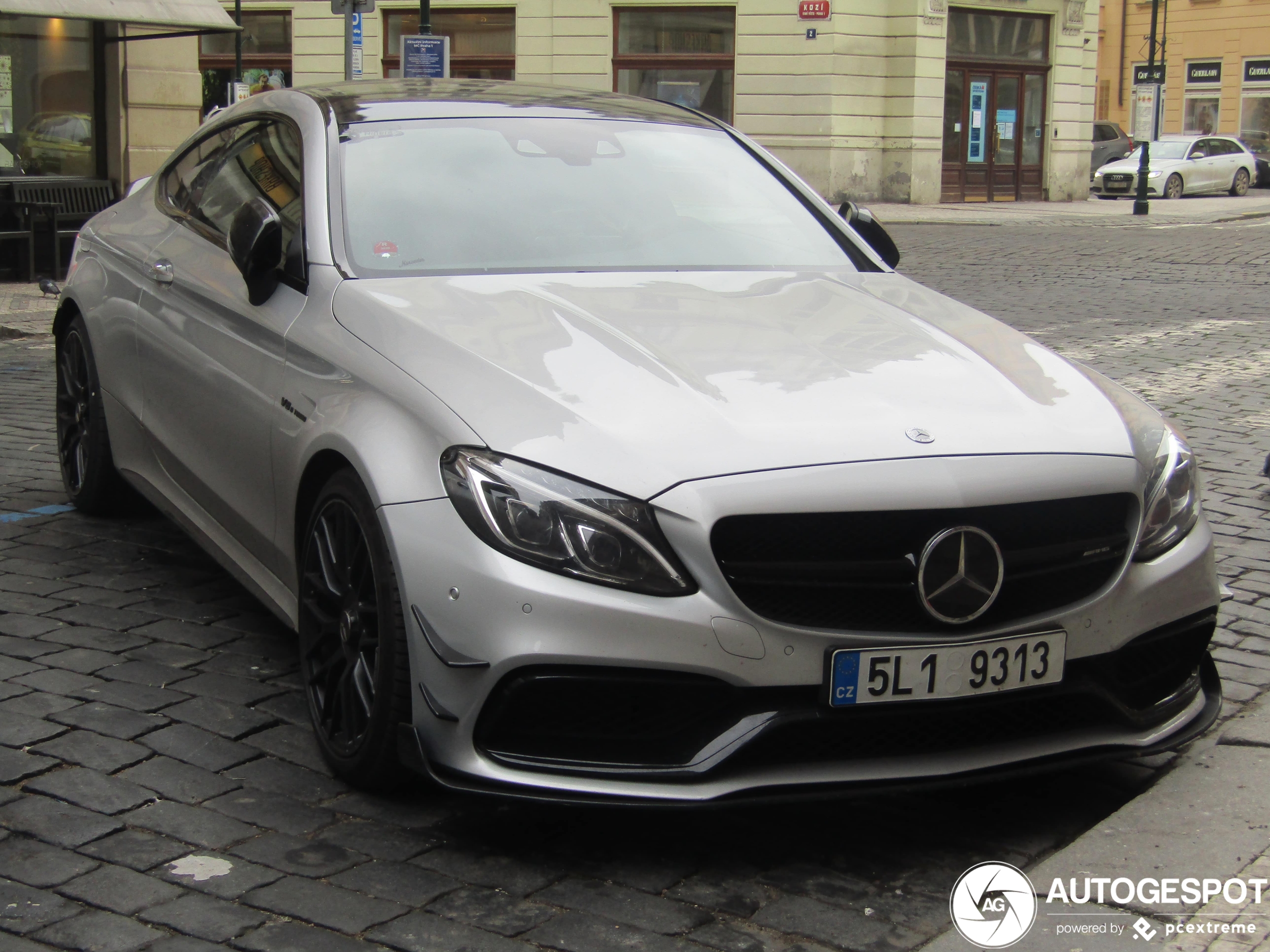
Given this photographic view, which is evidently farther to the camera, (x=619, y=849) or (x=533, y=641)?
(x=619, y=849)

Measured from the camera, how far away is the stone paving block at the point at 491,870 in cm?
306

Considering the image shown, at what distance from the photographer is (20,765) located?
3.58 meters

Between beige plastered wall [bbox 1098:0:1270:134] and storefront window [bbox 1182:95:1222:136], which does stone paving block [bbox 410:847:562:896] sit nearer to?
beige plastered wall [bbox 1098:0:1270:134]

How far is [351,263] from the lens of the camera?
13.1 feet

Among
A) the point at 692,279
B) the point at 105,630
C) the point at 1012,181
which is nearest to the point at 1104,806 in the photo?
the point at 692,279

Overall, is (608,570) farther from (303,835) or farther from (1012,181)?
(1012,181)

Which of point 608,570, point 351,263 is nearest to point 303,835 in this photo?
point 608,570

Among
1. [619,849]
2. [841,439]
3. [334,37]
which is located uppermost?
[334,37]

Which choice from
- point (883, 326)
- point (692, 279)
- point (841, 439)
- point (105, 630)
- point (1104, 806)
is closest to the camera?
point (841, 439)

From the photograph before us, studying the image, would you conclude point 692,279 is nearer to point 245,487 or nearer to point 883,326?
point 883,326

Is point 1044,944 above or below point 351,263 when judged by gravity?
below

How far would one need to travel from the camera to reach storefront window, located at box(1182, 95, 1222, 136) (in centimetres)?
4953

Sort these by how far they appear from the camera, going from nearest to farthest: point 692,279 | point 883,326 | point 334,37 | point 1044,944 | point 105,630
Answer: point 1044,944 < point 883,326 < point 692,279 < point 105,630 < point 334,37

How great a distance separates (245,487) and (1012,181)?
31265 millimetres
